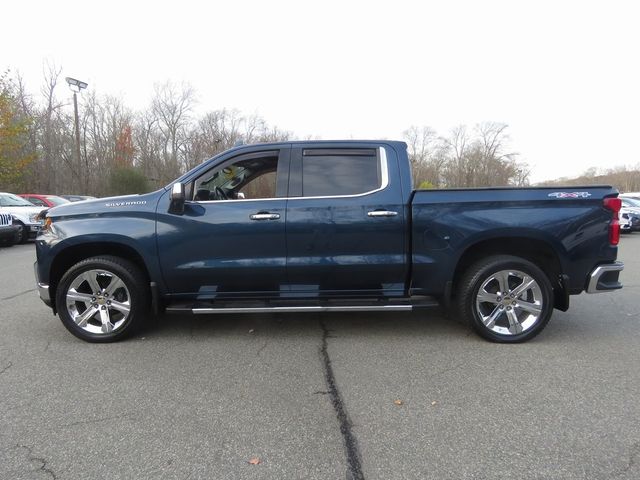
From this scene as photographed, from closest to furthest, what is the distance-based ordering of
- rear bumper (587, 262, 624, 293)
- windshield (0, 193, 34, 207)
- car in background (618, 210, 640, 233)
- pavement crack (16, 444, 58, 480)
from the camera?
pavement crack (16, 444, 58, 480) < rear bumper (587, 262, 624, 293) < windshield (0, 193, 34, 207) < car in background (618, 210, 640, 233)

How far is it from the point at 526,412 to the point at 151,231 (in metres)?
3.51

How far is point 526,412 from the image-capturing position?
2.85 m

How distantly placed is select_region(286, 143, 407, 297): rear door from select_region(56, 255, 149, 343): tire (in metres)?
1.56

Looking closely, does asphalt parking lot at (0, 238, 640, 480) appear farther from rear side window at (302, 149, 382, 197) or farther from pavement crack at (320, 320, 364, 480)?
rear side window at (302, 149, 382, 197)

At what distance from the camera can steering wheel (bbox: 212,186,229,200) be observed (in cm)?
437

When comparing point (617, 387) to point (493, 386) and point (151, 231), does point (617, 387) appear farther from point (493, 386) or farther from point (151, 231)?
point (151, 231)

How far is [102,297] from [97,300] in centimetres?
6

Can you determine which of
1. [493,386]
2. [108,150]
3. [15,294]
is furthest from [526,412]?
[108,150]

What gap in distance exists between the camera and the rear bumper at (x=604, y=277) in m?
4.00

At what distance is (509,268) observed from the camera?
→ 4.06m

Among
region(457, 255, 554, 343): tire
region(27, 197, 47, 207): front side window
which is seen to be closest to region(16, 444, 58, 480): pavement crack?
region(457, 255, 554, 343): tire

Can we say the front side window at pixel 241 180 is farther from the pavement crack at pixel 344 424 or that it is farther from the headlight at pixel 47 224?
the pavement crack at pixel 344 424

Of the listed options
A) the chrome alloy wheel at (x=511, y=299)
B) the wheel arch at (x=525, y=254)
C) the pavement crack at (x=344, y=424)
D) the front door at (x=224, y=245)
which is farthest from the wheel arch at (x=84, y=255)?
the chrome alloy wheel at (x=511, y=299)

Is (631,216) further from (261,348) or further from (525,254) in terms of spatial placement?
(261,348)
